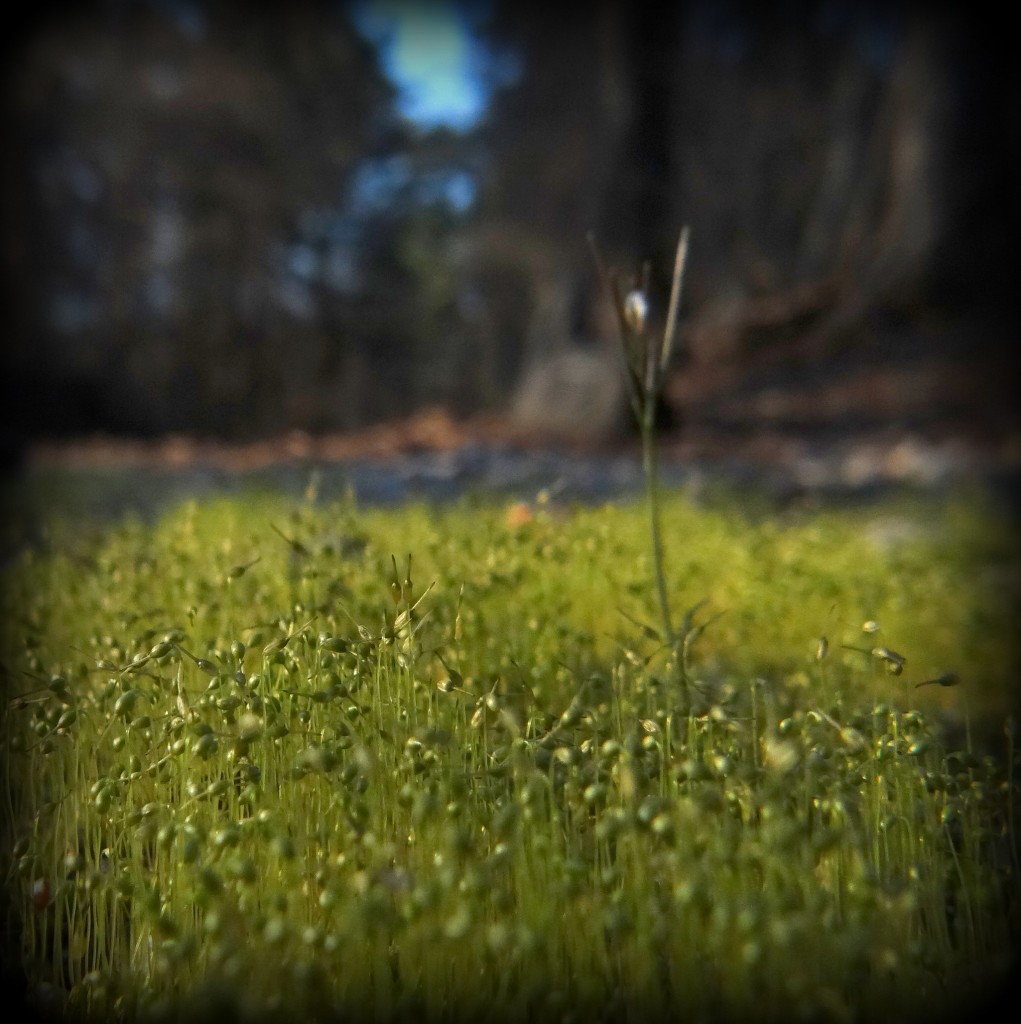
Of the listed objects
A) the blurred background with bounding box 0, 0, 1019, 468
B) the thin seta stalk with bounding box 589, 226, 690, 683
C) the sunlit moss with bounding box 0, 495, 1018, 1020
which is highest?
the blurred background with bounding box 0, 0, 1019, 468

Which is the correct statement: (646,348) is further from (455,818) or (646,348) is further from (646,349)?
(455,818)

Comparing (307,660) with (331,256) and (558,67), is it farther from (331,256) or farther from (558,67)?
(331,256)

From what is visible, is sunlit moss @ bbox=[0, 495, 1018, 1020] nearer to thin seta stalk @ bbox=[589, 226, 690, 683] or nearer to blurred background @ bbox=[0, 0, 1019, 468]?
thin seta stalk @ bbox=[589, 226, 690, 683]

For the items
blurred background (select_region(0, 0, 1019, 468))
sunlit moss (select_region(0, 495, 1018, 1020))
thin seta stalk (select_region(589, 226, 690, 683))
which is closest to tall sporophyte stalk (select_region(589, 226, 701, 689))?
thin seta stalk (select_region(589, 226, 690, 683))

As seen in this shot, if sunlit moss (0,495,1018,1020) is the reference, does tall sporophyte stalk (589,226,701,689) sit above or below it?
above

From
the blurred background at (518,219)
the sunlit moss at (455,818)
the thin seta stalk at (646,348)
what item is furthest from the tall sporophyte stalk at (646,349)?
the blurred background at (518,219)

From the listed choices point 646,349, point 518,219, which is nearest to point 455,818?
point 646,349

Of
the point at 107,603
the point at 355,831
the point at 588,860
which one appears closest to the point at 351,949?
the point at 355,831

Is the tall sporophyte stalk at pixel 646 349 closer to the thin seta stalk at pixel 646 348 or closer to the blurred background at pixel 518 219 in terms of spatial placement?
the thin seta stalk at pixel 646 348
